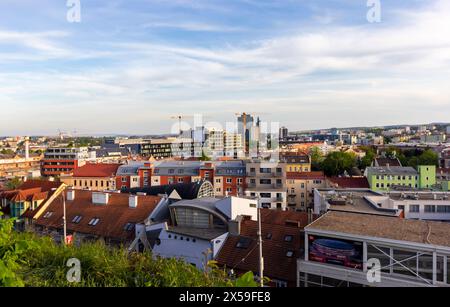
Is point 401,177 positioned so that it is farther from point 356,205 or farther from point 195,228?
point 195,228

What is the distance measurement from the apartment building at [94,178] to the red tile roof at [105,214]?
24119 mm

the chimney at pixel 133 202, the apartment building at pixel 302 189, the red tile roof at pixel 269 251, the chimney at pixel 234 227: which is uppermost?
the chimney at pixel 133 202

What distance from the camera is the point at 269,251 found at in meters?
16.0

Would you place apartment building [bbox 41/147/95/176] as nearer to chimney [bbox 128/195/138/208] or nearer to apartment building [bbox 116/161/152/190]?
apartment building [bbox 116/161/152/190]

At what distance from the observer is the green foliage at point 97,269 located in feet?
18.6

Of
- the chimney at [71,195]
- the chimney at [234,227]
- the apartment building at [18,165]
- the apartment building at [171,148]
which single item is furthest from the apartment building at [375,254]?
the apartment building at [171,148]

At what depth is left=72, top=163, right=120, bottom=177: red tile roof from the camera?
49.5m

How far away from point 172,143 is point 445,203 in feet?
351

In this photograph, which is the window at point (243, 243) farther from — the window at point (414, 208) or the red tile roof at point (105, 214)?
the window at point (414, 208)

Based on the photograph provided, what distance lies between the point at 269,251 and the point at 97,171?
38.5 meters

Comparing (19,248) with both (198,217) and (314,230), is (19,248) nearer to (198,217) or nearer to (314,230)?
(314,230)

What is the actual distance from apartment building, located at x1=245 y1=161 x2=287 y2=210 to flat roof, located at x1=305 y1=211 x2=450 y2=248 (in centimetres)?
2291

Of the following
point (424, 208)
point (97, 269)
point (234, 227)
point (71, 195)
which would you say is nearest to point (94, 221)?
point (71, 195)
